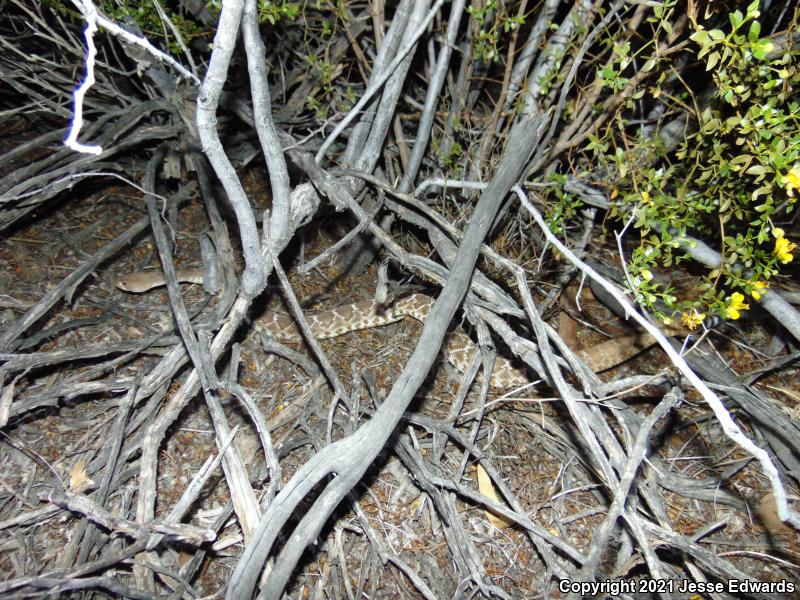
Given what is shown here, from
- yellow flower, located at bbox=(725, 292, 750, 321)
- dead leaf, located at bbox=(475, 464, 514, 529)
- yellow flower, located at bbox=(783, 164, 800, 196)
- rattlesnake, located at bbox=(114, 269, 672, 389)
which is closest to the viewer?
yellow flower, located at bbox=(783, 164, 800, 196)

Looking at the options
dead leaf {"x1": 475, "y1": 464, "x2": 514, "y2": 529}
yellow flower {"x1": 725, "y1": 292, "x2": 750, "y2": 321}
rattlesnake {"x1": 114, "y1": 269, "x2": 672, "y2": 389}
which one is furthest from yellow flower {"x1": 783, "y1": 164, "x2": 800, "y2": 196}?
dead leaf {"x1": 475, "y1": 464, "x2": 514, "y2": 529}

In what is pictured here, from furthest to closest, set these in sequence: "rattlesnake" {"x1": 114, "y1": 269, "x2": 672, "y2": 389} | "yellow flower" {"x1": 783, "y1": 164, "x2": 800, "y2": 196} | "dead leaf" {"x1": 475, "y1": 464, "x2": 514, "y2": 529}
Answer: "rattlesnake" {"x1": 114, "y1": 269, "x2": 672, "y2": 389} → "dead leaf" {"x1": 475, "y1": 464, "x2": 514, "y2": 529} → "yellow flower" {"x1": 783, "y1": 164, "x2": 800, "y2": 196}

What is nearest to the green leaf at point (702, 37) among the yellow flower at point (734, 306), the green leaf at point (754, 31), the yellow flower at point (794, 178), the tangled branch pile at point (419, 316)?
the tangled branch pile at point (419, 316)

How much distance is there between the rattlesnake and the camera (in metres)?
3.31

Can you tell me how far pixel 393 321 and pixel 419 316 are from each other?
0.65ft

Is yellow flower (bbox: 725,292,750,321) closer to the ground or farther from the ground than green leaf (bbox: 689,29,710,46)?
closer to the ground

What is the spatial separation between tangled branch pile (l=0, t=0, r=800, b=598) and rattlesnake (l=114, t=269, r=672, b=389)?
0.03 meters

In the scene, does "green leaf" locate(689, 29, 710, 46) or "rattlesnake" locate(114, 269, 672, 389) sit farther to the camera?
"rattlesnake" locate(114, 269, 672, 389)

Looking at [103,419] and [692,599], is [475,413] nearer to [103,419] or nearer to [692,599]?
[692,599]

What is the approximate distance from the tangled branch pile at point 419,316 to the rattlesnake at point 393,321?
3cm

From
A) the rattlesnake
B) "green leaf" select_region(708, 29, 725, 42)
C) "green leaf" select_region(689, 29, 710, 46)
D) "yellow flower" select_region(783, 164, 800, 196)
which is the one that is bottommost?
the rattlesnake

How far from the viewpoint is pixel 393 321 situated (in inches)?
152

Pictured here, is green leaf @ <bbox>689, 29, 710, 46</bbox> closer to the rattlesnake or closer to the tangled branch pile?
the tangled branch pile

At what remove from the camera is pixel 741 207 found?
8.29ft
